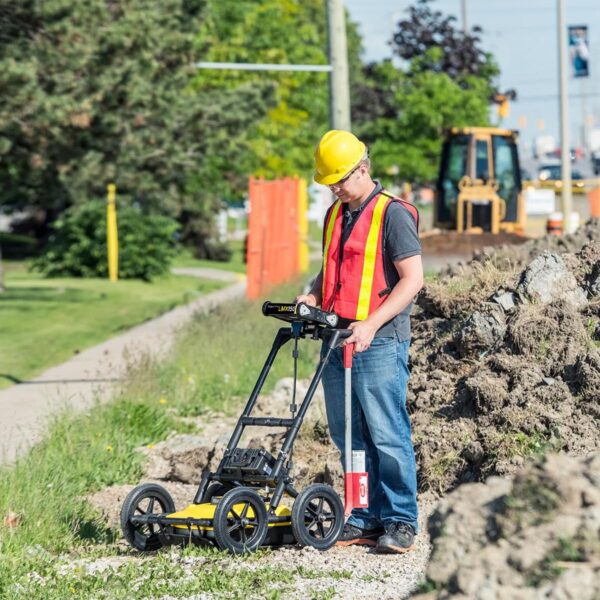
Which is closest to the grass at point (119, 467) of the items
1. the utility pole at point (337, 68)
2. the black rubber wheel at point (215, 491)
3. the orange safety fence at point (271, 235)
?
the black rubber wheel at point (215, 491)

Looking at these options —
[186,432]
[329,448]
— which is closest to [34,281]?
[186,432]

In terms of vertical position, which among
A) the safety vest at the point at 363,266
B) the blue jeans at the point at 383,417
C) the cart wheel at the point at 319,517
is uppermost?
the safety vest at the point at 363,266

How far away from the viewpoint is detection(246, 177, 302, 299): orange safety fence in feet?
70.2

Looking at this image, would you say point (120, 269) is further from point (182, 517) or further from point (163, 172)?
point (182, 517)

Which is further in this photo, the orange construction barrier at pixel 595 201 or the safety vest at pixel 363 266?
the orange construction barrier at pixel 595 201

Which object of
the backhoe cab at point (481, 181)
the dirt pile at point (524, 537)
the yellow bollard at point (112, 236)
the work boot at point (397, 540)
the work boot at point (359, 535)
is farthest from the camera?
the yellow bollard at point (112, 236)

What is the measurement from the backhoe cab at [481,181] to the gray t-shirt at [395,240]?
20563 millimetres

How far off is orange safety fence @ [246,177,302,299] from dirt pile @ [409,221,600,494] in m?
11.8

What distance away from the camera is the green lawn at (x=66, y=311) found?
56.3 ft

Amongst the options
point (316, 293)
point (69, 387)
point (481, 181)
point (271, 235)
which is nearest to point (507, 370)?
point (316, 293)

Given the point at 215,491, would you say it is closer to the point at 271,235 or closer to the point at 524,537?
the point at 524,537

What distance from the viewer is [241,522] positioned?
21.3 feet

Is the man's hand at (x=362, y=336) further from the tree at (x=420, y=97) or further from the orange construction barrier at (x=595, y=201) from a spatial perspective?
the tree at (x=420, y=97)

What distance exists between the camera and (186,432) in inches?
433
